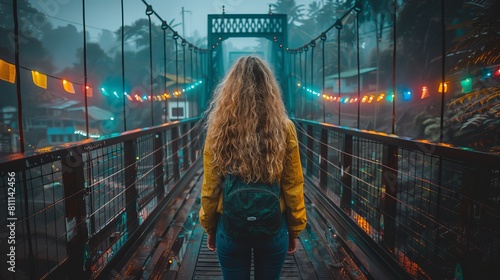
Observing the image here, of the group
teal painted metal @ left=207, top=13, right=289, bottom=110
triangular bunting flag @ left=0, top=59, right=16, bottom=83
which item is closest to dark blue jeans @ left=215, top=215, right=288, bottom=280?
triangular bunting flag @ left=0, top=59, right=16, bottom=83

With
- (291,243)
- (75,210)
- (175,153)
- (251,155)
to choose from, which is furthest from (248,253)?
(175,153)

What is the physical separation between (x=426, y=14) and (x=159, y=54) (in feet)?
103

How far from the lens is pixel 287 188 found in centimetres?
132

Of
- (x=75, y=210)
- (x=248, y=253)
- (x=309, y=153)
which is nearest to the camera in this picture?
(x=248, y=253)

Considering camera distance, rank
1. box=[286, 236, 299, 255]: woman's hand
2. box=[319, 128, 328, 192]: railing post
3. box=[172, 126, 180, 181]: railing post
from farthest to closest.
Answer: box=[172, 126, 180, 181]: railing post < box=[319, 128, 328, 192]: railing post < box=[286, 236, 299, 255]: woman's hand

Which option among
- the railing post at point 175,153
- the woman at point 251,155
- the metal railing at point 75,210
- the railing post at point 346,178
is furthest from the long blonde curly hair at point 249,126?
the railing post at point 175,153

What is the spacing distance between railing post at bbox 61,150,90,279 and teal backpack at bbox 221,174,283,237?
948 millimetres

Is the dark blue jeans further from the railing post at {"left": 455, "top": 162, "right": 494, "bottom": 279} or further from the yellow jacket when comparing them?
the railing post at {"left": 455, "top": 162, "right": 494, "bottom": 279}

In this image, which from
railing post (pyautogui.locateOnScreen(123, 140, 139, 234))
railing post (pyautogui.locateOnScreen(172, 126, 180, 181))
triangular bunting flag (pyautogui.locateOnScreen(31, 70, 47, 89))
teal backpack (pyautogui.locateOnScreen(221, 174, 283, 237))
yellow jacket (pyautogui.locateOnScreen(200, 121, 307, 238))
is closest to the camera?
teal backpack (pyautogui.locateOnScreen(221, 174, 283, 237))

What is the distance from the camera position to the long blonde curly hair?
3.97 feet

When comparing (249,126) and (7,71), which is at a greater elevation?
(7,71)

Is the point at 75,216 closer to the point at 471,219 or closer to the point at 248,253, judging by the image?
the point at 248,253

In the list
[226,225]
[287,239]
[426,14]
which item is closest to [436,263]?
[287,239]

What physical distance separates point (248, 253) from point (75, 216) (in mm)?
1028
